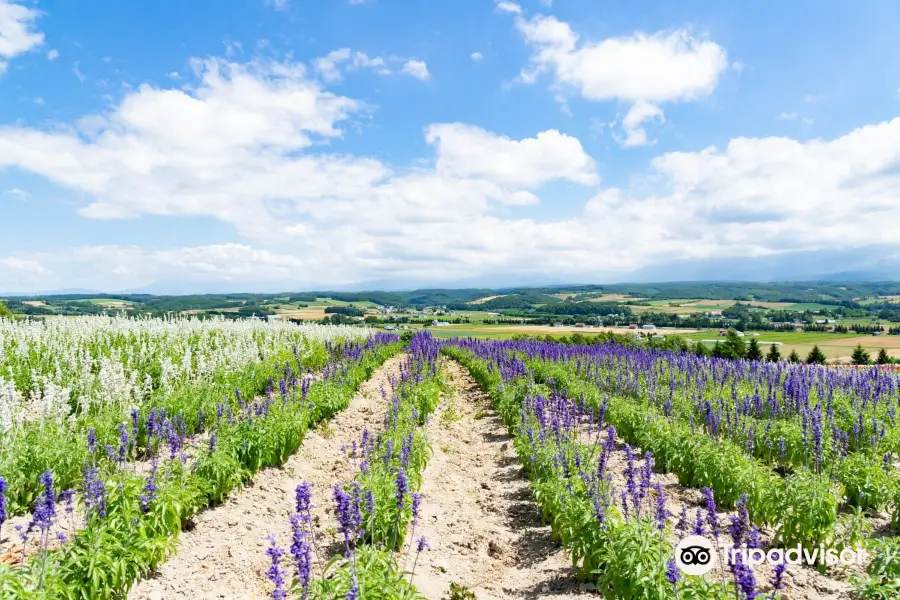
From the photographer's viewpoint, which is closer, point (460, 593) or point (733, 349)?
point (460, 593)

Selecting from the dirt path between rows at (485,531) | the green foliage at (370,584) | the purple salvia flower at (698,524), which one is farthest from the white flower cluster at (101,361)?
the purple salvia flower at (698,524)

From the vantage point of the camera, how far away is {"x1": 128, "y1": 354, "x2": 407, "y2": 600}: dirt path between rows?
5.86 m

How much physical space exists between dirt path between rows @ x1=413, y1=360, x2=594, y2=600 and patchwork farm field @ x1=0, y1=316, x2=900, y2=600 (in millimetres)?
39

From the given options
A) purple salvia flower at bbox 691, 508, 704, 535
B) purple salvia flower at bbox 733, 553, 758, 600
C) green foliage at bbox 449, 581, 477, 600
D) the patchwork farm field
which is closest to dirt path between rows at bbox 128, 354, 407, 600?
the patchwork farm field

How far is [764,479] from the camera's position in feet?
25.1

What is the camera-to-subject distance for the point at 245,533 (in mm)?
7367

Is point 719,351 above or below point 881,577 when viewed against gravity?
below

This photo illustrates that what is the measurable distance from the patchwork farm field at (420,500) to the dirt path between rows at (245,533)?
→ 0.03 meters

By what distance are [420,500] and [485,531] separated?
1218mm

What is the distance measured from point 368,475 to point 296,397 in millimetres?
5946

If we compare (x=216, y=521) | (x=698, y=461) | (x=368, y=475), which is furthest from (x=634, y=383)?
(x=216, y=521)

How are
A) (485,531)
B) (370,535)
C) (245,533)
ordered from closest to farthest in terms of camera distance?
(370,535), (245,533), (485,531)

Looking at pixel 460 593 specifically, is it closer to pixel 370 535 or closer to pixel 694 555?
pixel 370 535

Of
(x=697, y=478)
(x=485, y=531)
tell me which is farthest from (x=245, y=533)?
(x=697, y=478)
